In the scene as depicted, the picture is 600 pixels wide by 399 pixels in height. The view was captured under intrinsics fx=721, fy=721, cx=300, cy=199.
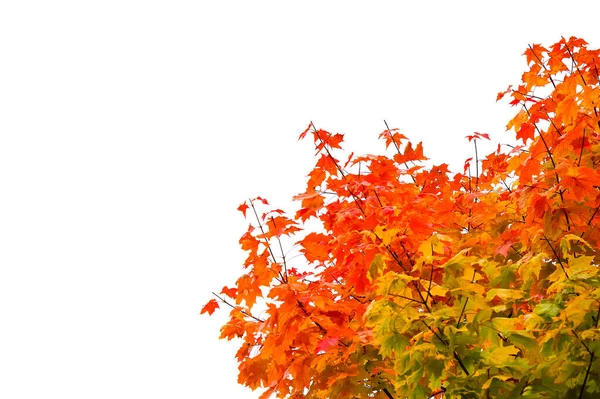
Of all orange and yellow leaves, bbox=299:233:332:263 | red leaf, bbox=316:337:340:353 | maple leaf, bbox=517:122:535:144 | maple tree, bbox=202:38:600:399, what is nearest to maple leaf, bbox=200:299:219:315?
maple tree, bbox=202:38:600:399

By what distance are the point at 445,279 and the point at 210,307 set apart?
101 inches

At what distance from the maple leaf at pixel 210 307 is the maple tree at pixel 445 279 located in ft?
0.05

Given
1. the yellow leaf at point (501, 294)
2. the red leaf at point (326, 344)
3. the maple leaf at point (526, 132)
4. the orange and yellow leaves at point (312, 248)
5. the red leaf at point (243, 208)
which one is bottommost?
the yellow leaf at point (501, 294)

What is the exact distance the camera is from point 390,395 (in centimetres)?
530

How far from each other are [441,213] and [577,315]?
2.17m

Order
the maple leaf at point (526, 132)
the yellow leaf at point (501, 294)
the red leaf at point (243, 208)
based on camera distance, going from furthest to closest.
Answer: the maple leaf at point (526, 132)
the red leaf at point (243, 208)
the yellow leaf at point (501, 294)

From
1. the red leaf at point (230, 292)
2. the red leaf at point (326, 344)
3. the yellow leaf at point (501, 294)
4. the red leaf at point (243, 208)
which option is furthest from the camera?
the red leaf at point (230, 292)

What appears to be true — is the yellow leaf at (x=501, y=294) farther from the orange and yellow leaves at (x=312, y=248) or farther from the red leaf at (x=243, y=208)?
the red leaf at (x=243, y=208)

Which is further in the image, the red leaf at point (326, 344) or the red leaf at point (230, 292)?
the red leaf at point (230, 292)

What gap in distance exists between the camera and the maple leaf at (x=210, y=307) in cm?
608

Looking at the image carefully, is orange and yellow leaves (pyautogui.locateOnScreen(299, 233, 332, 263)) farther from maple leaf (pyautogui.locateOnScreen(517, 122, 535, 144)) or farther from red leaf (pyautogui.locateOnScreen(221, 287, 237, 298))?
maple leaf (pyautogui.locateOnScreen(517, 122, 535, 144))

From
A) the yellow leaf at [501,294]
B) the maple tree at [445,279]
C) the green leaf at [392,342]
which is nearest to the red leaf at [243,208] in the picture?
the maple tree at [445,279]

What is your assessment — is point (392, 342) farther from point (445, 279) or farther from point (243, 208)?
point (243, 208)

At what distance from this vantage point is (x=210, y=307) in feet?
20.0
